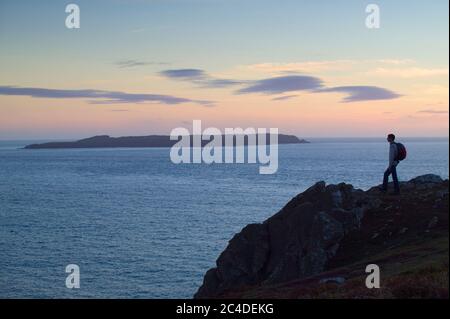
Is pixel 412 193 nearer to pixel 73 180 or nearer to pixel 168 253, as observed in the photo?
pixel 168 253

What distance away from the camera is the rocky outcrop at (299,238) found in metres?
34.3

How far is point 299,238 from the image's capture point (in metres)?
37.5

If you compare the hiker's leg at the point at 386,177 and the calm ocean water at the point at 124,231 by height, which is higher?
the hiker's leg at the point at 386,177

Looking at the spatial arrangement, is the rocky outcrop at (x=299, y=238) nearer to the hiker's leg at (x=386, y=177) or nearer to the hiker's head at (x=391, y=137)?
the hiker's leg at (x=386, y=177)

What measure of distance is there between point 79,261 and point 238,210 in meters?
39.1

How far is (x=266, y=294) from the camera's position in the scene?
873 inches

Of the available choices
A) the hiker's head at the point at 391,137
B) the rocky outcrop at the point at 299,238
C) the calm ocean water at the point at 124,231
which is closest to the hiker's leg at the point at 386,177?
the rocky outcrop at the point at 299,238

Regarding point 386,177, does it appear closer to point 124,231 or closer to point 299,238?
point 299,238

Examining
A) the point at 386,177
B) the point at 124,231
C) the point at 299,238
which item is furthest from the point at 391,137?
the point at 124,231

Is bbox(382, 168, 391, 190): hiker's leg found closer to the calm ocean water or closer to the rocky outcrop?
the rocky outcrop

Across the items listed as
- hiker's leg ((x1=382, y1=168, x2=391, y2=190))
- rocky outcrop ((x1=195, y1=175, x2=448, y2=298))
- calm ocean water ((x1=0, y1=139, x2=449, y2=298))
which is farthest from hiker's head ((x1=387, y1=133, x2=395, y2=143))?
calm ocean water ((x1=0, y1=139, x2=449, y2=298))

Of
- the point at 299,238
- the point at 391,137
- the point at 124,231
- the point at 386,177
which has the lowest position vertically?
the point at 124,231

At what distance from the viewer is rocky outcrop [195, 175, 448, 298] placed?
34312 mm
